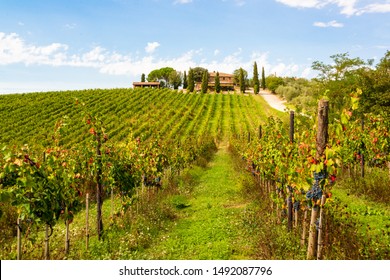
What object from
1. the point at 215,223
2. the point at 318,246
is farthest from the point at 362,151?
the point at 318,246

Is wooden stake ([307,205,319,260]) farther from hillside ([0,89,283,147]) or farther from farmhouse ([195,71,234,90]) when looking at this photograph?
farmhouse ([195,71,234,90])

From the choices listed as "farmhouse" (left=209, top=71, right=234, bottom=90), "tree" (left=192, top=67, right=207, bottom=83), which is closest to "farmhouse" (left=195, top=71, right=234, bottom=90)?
A: "farmhouse" (left=209, top=71, right=234, bottom=90)

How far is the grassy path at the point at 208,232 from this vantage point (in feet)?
23.6

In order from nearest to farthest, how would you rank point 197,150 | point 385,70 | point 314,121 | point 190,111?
point 314,121, point 197,150, point 385,70, point 190,111

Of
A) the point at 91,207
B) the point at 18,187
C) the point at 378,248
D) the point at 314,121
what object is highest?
the point at 314,121

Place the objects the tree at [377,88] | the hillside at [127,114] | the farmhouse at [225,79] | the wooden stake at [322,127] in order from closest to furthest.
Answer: the wooden stake at [322,127], the tree at [377,88], the hillside at [127,114], the farmhouse at [225,79]

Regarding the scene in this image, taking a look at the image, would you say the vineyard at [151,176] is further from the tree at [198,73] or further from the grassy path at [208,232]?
Answer: the tree at [198,73]

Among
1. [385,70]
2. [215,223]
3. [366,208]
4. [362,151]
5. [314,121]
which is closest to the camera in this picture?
[314,121]

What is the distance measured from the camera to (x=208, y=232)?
28.1 feet

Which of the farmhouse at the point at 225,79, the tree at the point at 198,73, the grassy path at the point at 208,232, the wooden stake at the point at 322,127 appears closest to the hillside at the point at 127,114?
the grassy path at the point at 208,232

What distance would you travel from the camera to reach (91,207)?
499 inches

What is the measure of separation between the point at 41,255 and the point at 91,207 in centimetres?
559

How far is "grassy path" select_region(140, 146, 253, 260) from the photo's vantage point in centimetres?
720

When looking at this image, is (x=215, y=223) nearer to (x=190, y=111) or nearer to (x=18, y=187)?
(x=18, y=187)
